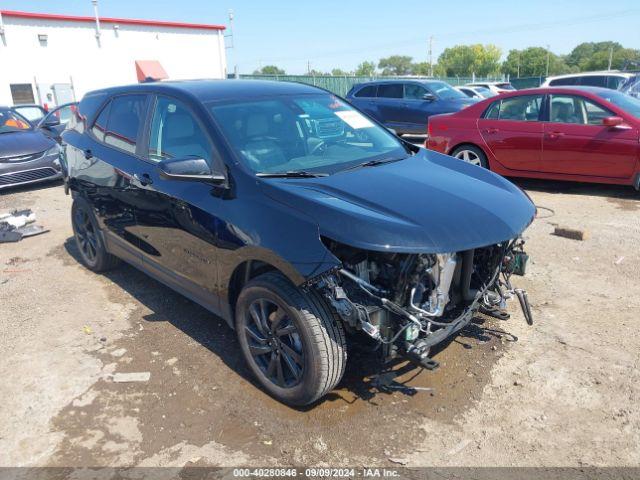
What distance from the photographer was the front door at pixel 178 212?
3.43 metres

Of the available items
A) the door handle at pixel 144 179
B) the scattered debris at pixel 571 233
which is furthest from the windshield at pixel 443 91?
the door handle at pixel 144 179

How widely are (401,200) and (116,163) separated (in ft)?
8.40

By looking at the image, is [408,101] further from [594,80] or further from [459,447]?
[459,447]

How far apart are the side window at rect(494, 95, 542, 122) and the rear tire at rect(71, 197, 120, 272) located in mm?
6091

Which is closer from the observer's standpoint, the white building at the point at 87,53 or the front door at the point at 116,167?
the front door at the point at 116,167

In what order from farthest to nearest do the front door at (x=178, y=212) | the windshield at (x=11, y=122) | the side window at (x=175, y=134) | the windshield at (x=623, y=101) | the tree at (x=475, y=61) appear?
the tree at (x=475, y=61)
the windshield at (x=11, y=122)
the windshield at (x=623, y=101)
the side window at (x=175, y=134)
the front door at (x=178, y=212)

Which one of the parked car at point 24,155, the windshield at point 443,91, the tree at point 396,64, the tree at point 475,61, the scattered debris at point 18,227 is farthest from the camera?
the tree at point 396,64

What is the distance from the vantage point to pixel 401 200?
2.99 m

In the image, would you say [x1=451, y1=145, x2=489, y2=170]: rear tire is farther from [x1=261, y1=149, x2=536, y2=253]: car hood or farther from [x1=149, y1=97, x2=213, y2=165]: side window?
[x1=149, y1=97, x2=213, y2=165]: side window

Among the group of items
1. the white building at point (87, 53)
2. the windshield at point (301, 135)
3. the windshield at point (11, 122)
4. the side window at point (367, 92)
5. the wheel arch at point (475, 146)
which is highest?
the white building at point (87, 53)

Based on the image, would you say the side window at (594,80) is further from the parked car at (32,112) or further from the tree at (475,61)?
the tree at (475,61)

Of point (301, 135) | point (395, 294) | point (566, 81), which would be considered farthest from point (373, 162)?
point (566, 81)

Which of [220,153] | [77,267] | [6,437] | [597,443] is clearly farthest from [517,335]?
[77,267]

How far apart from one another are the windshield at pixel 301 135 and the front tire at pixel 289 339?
807 mm
